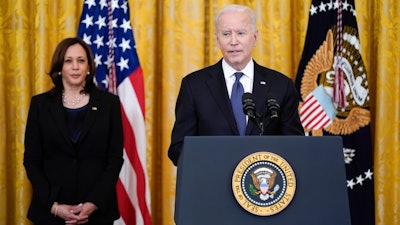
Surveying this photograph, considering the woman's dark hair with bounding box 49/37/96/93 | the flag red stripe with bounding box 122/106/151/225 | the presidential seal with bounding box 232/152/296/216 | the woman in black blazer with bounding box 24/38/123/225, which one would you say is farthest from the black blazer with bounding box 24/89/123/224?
the presidential seal with bounding box 232/152/296/216

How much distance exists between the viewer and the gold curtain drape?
4562 millimetres

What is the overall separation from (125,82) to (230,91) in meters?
1.90

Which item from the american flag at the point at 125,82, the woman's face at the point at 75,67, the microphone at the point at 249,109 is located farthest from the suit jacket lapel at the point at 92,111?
the microphone at the point at 249,109

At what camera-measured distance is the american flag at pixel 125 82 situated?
4508mm

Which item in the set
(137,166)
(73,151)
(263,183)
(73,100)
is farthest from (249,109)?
(137,166)

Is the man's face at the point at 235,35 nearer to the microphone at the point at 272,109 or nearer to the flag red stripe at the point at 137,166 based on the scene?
the microphone at the point at 272,109

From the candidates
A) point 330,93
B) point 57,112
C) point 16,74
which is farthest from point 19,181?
point 330,93

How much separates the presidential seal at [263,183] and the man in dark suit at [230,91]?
0.54m

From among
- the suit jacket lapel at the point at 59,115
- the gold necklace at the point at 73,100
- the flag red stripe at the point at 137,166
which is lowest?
the flag red stripe at the point at 137,166

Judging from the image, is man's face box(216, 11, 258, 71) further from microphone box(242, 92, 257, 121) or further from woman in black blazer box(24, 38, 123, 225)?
woman in black blazer box(24, 38, 123, 225)

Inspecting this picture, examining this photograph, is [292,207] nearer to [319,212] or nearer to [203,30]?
[319,212]

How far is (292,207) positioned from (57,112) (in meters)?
2.05

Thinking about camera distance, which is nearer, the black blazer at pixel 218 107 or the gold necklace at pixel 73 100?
the black blazer at pixel 218 107

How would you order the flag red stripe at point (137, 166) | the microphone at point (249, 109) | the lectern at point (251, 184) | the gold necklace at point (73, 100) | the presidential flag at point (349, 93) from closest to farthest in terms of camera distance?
1. the lectern at point (251, 184)
2. the microphone at point (249, 109)
3. the gold necklace at point (73, 100)
4. the flag red stripe at point (137, 166)
5. the presidential flag at point (349, 93)
